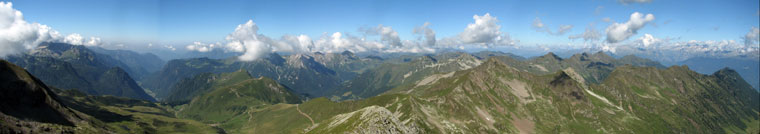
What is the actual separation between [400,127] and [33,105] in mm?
165097

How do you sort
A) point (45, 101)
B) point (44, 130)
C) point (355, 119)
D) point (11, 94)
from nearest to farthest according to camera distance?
point (44, 130)
point (11, 94)
point (45, 101)
point (355, 119)

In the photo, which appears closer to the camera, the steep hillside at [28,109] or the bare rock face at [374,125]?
the steep hillside at [28,109]

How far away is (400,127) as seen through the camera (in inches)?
7318

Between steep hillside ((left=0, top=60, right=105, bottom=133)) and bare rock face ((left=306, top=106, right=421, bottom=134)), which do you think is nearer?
steep hillside ((left=0, top=60, right=105, bottom=133))

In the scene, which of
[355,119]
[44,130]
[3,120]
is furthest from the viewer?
[355,119]

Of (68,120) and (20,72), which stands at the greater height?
(20,72)

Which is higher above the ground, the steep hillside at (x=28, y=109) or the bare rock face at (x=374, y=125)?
the steep hillside at (x=28, y=109)

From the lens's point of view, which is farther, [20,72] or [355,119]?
[355,119]

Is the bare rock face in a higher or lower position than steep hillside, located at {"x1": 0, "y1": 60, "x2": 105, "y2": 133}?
lower

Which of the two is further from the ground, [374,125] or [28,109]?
[28,109]

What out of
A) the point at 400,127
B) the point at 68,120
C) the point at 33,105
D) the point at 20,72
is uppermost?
the point at 20,72

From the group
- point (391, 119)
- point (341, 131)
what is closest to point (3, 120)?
point (341, 131)

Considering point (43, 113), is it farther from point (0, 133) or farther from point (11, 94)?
point (0, 133)

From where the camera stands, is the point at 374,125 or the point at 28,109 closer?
the point at 28,109
